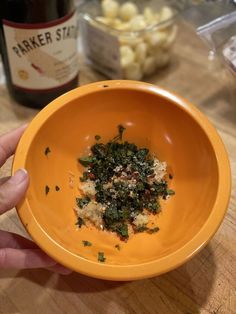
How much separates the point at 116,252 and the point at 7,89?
0.47 m

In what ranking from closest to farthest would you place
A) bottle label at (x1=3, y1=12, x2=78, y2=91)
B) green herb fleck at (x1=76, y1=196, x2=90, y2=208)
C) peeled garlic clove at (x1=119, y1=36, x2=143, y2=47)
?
green herb fleck at (x1=76, y1=196, x2=90, y2=208) → bottle label at (x1=3, y1=12, x2=78, y2=91) → peeled garlic clove at (x1=119, y1=36, x2=143, y2=47)

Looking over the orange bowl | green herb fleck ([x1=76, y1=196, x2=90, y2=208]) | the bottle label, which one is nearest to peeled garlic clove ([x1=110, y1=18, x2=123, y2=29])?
the bottle label

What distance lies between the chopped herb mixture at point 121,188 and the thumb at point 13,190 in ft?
0.35

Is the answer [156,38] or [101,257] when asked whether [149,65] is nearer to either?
[156,38]

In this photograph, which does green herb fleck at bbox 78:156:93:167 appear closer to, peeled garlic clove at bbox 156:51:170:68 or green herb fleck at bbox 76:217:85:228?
green herb fleck at bbox 76:217:85:228

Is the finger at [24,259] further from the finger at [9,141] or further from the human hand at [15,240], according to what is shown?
the finger at [9,141]

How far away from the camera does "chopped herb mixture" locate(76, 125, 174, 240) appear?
55cm

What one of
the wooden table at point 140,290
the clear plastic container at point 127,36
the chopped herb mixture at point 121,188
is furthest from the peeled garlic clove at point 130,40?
the wooden table at point 140,290

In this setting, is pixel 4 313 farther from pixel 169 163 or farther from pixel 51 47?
pixel 51 47

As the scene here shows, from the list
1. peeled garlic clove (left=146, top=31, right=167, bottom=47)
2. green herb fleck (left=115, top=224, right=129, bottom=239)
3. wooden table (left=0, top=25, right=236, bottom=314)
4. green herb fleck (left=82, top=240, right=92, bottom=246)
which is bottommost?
wooden table (left=0, top=25, right=236, bottom=314)

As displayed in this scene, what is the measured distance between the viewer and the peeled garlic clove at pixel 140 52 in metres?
0.80

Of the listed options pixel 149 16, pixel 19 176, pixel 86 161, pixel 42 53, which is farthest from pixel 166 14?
pixel 19 176

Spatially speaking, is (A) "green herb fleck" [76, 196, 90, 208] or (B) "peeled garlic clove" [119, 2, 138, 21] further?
(B) "peeled garlic clove" [119, 2, 138, 21]

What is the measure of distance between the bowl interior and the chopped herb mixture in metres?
0.01
